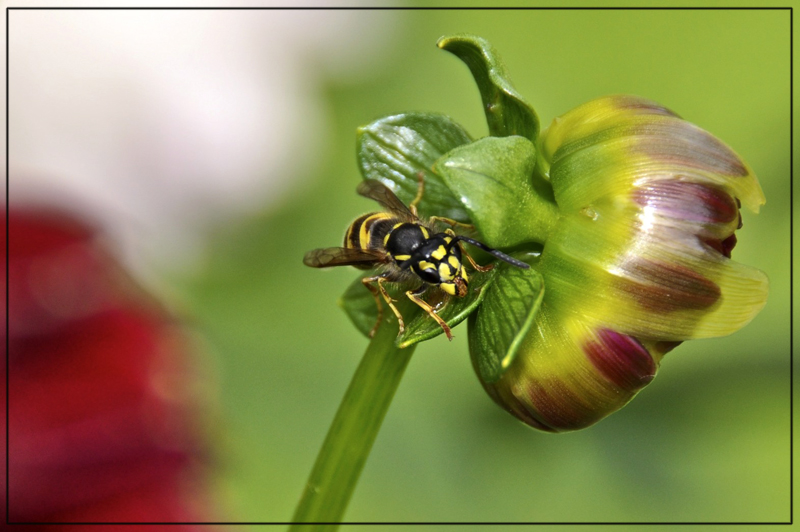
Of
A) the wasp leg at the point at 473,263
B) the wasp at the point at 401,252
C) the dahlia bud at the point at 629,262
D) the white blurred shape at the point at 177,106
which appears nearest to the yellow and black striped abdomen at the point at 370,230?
the wasp at the point at 401,252

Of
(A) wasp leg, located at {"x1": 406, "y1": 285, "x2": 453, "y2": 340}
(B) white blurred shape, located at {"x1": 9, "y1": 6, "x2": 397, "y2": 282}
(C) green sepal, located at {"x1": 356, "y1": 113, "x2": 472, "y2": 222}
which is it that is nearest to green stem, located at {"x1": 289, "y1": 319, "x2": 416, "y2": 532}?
(A) wasp leg, located at {"x1": 406, "y1": 285, "x2": 453, "y2": 340}

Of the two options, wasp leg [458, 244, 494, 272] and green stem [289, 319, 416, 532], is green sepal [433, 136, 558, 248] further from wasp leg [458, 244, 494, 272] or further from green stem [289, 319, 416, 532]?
green stem [289, 319, 416, 532]

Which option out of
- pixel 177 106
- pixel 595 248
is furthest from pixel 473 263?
pixel 177 106

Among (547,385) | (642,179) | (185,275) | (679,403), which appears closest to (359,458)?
(547,385)

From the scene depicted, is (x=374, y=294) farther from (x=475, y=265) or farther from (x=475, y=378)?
(x=475, y=378)

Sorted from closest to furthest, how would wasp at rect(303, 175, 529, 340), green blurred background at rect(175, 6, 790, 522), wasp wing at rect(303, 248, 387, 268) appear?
wasp at rect(303, 175, 529, 340) → wasp wing at rect(303, 248, 387, 268) → green blurred background at rect(175, 6, 790, 522)

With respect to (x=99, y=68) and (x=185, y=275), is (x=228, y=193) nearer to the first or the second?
(x=185, y=275)

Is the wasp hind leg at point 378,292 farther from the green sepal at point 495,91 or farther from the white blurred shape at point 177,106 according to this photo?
the white blurred shape at point 177,106
